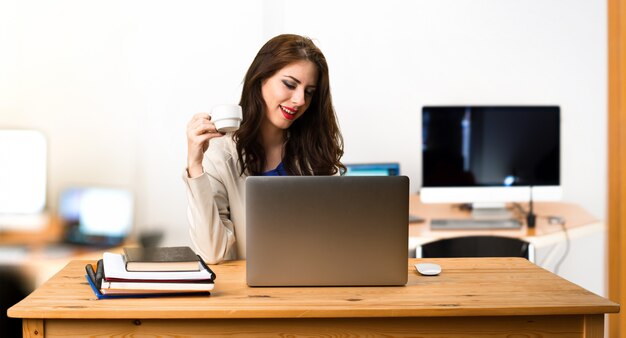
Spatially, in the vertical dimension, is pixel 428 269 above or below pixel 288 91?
below

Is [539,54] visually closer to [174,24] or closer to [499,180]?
[499,180]

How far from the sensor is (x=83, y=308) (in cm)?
129

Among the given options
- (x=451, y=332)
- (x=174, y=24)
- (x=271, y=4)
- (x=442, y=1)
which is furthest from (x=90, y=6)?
(x=451, y=332)

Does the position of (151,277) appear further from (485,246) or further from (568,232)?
(568,232)

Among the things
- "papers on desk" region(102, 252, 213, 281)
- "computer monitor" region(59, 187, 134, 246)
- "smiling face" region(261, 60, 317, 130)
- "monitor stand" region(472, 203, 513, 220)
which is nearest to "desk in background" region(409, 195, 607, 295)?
"monitor stand" region(472, 203, 513, 220)

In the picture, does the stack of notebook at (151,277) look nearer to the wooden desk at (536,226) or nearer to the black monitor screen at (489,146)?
the wooden desk at (536,226)

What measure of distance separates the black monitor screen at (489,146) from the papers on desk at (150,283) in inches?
80.4

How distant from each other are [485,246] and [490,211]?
0.68 m

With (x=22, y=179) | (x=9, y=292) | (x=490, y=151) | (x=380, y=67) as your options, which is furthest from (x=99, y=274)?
(x=380, y=67)

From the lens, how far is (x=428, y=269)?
1.61m

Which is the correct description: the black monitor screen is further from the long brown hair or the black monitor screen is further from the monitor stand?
the long brown hair

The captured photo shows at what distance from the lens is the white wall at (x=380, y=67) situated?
138 inches

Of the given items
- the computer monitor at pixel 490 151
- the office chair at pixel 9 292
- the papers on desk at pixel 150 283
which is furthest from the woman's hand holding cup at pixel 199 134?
the computer monitor at pixel 490 151

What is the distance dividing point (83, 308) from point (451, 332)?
0.74m
